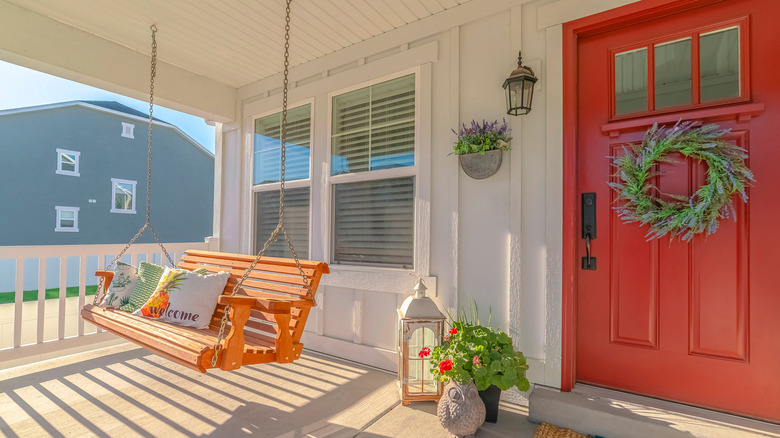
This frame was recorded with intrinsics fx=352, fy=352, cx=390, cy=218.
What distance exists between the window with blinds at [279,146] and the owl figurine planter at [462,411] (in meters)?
2.33

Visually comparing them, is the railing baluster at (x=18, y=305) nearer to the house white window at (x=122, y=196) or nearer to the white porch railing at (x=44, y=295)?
the white porch railing at (x=44, y=295)

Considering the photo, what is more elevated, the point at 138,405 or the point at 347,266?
the point at 347,266

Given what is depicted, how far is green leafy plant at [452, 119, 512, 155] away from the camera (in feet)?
7.32

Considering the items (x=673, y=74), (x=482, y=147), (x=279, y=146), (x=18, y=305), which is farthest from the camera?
(x=279, y=146)

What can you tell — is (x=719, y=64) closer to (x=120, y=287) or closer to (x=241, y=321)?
(x=241, y=321)

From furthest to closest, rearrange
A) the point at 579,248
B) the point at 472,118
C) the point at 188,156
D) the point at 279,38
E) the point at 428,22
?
the point at 188,156 < the point at 279,38 < the point at 428,22 < the point at 472,118 < the point at 579,248

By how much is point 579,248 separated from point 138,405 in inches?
110

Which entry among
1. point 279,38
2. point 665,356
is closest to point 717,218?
point 665,356

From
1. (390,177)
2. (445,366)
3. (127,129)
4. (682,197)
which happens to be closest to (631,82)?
(682,197)

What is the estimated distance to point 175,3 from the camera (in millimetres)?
2502

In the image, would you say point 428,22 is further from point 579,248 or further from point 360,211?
point 579,248

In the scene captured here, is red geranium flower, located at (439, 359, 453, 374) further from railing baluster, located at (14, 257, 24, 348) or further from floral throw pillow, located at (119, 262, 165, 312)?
railing baluster, located at (14, 257, 24, 348)

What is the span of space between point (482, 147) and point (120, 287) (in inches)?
111

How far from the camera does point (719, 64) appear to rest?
1828 mm
